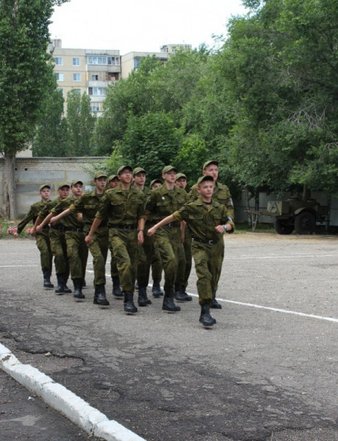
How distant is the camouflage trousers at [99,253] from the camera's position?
29.2 feet

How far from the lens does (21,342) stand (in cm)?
674

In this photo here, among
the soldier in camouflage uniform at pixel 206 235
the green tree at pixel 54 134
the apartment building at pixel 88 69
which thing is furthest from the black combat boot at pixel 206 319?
the apartment building at pixel 88 69

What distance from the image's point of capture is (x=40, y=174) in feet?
101

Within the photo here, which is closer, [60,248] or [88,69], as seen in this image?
[60,248]

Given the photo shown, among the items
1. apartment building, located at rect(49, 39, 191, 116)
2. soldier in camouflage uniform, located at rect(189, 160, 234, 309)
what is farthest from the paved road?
apartment building, located at rect(49, 39, 191, 116)

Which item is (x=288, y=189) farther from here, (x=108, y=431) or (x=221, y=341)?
(x=108, y=431)

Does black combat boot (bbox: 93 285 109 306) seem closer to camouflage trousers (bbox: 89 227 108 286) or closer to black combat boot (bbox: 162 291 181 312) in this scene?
camouflage trousers (bbox: 89 227 108 286)

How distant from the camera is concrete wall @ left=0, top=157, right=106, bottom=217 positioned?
30484mm

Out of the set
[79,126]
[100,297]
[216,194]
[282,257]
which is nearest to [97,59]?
[79,126]

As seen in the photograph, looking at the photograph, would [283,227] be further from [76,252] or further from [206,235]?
[206,235]

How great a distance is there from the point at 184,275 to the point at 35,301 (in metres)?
2.26

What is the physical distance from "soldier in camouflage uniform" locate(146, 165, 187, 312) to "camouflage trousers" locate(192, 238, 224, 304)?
104 cm

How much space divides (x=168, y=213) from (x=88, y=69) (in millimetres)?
93656

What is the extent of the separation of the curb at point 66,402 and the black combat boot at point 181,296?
3673mm
